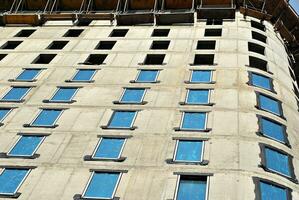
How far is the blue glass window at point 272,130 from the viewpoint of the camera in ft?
84.8

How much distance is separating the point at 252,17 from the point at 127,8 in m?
10.8

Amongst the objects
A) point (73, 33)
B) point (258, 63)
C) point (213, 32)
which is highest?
point (213, 32)

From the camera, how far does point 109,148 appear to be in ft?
82.1

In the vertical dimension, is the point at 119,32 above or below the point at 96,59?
above

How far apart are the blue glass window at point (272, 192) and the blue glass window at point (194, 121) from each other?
17.0ft

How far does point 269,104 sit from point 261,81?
2.61 meters

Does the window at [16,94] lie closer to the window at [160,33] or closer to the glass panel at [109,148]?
the glass panel at [109,148]

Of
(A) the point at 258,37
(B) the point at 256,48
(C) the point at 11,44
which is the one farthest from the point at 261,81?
(C) the point at 11,44

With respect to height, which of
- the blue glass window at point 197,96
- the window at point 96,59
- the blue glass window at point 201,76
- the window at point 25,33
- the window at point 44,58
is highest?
the window at point 25,33

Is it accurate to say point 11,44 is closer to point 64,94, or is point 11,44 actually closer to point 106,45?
point 106,45

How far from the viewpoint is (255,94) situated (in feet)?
94.6

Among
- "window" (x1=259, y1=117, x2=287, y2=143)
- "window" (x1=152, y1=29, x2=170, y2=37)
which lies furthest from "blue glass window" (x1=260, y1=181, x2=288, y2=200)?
"window" (x1=152, y1=29, x2=170, y2=37)

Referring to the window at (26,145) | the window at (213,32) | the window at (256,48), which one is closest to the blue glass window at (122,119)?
the window at (26,145)

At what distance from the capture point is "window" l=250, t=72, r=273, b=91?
30.2m
